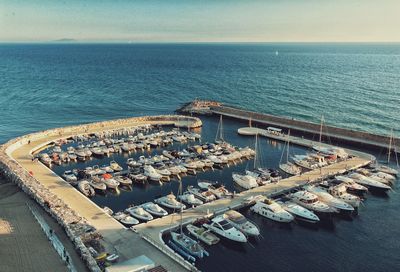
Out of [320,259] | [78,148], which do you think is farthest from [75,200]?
[320,259]

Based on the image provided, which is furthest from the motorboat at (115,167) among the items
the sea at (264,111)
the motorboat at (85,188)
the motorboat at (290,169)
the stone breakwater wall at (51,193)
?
the motorboat at (290,169)

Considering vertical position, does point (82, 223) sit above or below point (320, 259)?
above

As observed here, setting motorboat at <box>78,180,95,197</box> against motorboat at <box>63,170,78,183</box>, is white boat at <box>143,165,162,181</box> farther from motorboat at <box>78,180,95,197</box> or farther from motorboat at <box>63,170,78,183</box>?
motorboat at <box>63,170,78,183</box>

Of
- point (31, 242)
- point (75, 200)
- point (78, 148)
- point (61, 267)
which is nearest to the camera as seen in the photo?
point (61, 267)

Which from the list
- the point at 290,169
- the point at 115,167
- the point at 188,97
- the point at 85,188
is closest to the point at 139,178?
the point at 115,167

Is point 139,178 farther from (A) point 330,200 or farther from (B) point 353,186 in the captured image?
(B) point 353,186

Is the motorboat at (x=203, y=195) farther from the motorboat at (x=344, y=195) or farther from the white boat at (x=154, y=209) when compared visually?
the motorboat at (x=344, y=195)

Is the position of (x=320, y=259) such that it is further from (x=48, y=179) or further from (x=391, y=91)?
(x=391, y=91)
